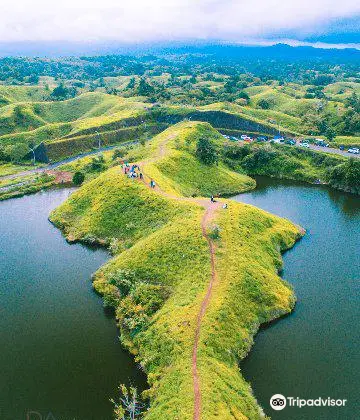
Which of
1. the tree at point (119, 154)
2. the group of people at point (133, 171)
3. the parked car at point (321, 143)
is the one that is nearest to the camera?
the group of people at point (133, 171)

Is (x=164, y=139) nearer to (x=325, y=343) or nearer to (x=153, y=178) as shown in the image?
(x=153, y=178)

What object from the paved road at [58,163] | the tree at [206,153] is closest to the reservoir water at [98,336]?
the tree at [206,153]

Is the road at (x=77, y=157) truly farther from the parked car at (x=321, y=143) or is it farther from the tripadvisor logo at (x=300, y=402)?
the tripadvisor logo at (x=300, y=402)

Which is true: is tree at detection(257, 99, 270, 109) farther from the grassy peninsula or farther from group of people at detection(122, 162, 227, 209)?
group of people at detection(122, 162, 227, 209)

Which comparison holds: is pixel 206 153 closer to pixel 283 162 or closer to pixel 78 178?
pixel 283 162

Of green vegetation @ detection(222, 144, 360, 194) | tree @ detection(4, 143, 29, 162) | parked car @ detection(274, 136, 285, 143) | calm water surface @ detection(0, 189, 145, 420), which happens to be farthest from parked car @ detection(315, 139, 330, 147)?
tree @ detection(4, 143, 29, 162)
